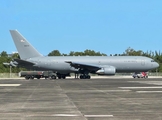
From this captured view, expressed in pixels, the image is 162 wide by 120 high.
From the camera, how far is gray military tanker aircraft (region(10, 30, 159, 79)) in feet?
205

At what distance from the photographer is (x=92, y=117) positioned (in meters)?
11.5

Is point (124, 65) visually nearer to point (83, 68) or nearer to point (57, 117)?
point (83, 68)

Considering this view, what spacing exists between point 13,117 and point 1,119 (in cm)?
51

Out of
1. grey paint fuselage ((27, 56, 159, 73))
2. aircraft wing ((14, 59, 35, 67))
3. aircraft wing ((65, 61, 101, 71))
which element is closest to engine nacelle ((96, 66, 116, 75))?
aircraft wing ((65, 61, 101, 71))

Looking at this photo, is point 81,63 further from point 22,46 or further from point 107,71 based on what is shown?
point 22,46

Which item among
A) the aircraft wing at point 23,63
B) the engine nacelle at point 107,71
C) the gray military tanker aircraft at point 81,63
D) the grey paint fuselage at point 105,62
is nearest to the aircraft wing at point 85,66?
the gray military tanker aircraft at point 81,63

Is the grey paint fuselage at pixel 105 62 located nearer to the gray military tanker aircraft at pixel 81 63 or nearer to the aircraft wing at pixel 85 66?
the gray military tanker aircraft at pixel 81 63

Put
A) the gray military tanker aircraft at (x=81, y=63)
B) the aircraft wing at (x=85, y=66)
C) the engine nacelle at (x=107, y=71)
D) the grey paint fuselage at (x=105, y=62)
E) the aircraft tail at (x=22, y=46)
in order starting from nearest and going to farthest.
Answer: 1. the engine nacelle at (x=107, y=71)
2. the aircraft wing at (x=85, y=66)
3. the gray military tanker aircraft at (x=81, y=63)
4. the grey paint fuselage at (x=105, y=62)
5. the aircraft tail at (x=22, y=46)

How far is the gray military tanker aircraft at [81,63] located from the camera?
62.4 metres

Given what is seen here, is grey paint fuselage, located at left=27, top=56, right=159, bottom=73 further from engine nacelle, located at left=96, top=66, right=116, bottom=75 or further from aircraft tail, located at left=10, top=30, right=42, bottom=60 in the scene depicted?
aircraft tail, located at left=10, top=30, right=42, bottom=60

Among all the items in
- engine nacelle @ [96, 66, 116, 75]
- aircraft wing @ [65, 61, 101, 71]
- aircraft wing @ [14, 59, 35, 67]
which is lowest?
engine nacelle @ [96, 66, 116, 75]

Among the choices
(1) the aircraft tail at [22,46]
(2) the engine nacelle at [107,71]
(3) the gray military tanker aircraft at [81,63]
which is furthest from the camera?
(1) the aircraft tail at [22,46]

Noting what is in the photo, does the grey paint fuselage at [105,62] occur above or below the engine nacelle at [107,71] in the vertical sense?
above

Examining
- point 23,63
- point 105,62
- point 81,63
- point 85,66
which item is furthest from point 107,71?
point 23,63
